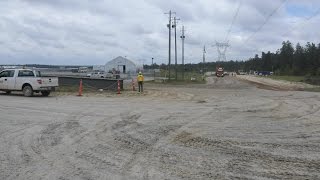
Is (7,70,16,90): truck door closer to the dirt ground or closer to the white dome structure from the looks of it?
the dirt ground

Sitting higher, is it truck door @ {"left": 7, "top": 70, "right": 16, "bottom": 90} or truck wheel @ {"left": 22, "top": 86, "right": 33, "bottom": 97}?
truck door @ {"left": 7, "top": 70, "right": 16, "bottom": 90}

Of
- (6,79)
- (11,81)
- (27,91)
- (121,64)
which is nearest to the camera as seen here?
(27,91)

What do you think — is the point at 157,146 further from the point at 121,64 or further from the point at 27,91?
the point at 121,64

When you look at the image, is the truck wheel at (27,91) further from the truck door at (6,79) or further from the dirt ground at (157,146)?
the dirt ground at (157,146)

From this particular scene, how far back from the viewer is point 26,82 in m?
31.3

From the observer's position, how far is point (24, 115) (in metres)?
18.6

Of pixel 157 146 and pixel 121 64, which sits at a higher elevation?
pixel 121 64

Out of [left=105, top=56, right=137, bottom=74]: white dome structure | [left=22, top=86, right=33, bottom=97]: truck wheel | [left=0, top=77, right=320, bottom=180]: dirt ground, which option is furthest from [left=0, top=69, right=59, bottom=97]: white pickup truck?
[left=105, top=56, right=137, bottom=74]: white dome structure

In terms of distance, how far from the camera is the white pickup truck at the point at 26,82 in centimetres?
3108

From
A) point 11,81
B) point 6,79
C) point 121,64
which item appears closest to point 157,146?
point 11,81

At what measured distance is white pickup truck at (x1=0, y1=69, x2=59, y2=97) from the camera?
31.1m

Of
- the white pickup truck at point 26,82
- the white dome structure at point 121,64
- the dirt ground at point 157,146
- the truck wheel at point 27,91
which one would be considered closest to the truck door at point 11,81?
the white pickup truck at point 26,82

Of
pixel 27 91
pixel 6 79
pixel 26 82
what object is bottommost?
pixel 27 91

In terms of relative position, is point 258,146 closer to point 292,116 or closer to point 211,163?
point 211,163
